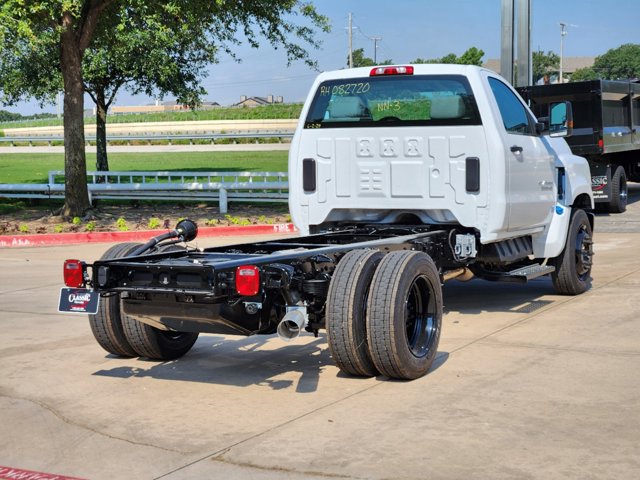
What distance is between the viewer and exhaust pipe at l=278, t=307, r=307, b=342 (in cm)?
617

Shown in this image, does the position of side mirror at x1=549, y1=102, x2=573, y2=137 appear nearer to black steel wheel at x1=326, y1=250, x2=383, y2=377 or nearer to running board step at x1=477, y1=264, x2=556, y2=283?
running board step at x1=477, y1=264, x2=556, y2=283

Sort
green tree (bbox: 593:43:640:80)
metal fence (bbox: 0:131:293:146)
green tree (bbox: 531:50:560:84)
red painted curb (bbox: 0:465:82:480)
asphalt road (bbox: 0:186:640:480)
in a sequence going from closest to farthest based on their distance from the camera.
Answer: red painted curb (bbox: 0:465:82:480) → asphalt road (bbox: 0:186:640:480) → metal fence (bbox: 0:131:293:146) → green tree (bbox: 531:50:560:84) → green tree (bbox: 593:43:640:80)

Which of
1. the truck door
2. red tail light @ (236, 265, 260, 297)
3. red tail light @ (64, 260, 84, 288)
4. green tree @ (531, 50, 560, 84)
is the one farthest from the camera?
green tree @ (531, 50, 560, 84)

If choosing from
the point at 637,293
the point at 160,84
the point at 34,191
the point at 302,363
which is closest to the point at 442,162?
the point at 302,363

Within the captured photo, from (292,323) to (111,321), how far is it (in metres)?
1.72

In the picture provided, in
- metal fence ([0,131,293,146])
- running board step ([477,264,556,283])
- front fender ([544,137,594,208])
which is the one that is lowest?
running board step ([477,264,556,283])

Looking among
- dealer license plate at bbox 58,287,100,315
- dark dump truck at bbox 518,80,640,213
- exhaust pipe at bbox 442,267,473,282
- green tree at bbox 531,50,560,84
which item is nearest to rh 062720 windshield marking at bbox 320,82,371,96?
exhaust pipe at bbox 442,267,473,282

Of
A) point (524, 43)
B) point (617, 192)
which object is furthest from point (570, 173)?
point (524, 43)

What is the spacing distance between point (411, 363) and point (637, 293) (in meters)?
4.64

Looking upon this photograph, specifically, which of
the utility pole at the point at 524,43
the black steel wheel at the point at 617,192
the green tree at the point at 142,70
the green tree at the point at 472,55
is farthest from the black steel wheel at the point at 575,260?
the green tree at the point at 472,55

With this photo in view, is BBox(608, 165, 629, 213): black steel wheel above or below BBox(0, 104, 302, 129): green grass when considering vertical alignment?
below

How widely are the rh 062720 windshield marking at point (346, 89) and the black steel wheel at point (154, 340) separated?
2763 millimetres

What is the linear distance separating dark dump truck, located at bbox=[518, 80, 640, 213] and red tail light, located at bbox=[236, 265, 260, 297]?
48.4ft

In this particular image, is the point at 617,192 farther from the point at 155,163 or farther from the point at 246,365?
the point at 155,163
